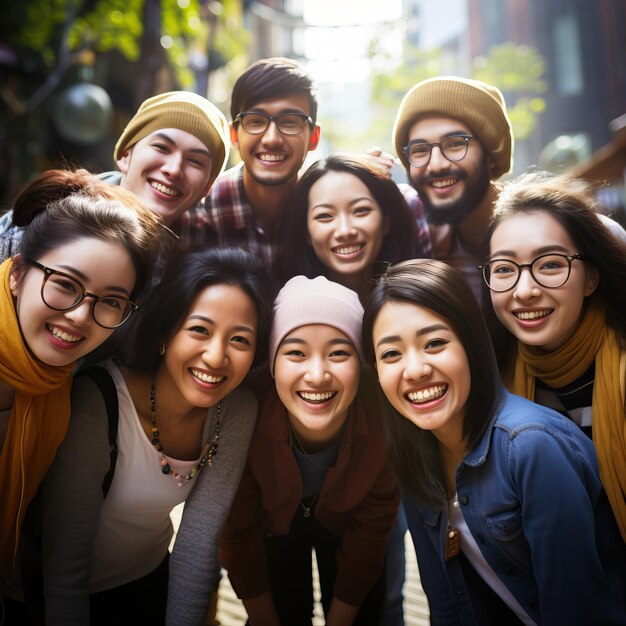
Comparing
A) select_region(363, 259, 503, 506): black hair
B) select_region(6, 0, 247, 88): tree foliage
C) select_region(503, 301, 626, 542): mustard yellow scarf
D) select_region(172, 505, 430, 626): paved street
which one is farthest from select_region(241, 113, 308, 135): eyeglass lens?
select_region(6, 0, 247, 88): tree foliage

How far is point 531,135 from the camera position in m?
13.3

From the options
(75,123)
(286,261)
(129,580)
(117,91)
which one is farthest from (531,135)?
(129,580)

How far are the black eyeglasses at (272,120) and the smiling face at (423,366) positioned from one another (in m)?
0.97

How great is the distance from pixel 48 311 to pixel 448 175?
163 centimetres

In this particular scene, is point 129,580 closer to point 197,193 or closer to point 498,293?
point 197,193

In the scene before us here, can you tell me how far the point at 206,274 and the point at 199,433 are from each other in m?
0.65

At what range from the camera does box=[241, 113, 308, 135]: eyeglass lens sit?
241cm

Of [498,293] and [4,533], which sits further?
[498,293]

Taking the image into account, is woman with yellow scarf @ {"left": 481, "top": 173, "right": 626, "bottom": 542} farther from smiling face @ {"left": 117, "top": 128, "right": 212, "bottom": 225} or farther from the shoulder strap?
the shoulder strap

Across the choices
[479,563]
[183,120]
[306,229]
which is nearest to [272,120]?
[183,120]

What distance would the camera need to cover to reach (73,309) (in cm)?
185

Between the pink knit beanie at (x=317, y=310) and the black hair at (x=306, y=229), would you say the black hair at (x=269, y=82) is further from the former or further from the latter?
the pink knit beanie at (x=317, y=310)

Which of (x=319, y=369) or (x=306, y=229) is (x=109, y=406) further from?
(x=306, y=229)

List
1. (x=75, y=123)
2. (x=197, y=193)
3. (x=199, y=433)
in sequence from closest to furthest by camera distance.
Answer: (x=199, y=433)
(x=197, y=193)
(x=75, y=123)
